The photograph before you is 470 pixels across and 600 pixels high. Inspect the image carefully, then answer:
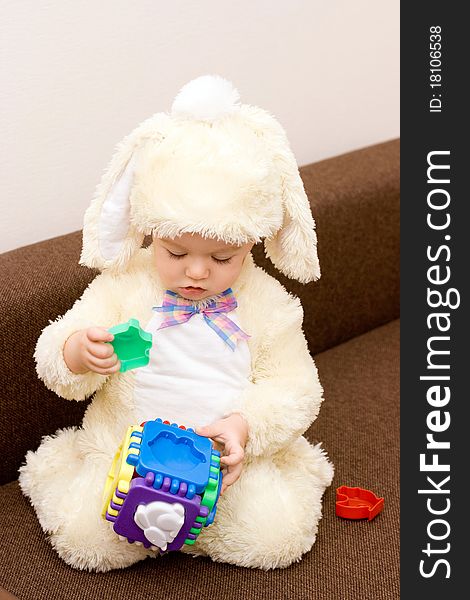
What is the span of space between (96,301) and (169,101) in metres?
0.56

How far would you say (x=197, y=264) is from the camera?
1.15 m

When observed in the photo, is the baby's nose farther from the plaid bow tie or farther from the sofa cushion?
the sofa cushion

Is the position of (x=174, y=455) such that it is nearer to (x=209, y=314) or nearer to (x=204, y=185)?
(x=209, y=314)

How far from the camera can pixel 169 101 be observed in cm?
164

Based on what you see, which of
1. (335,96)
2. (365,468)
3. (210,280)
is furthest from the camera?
(335,96)

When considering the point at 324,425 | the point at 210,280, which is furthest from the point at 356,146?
the point at 210,280

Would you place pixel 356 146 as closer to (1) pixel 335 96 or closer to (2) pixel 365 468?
(1) pixel 335 96

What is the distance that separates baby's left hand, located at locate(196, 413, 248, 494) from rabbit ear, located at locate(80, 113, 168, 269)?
0.87 ft

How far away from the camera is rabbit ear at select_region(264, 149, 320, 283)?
3.88 feet

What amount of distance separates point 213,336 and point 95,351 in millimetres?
182

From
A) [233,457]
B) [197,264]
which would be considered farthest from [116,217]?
[233,457]

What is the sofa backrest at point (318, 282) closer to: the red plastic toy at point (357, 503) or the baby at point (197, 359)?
the baby at point (197, 359)

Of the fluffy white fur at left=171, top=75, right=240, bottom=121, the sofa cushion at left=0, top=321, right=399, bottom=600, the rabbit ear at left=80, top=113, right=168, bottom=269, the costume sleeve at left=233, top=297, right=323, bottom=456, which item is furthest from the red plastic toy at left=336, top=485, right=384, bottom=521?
the fluffy white fur at left=171, top=75, right=240, bottom=121

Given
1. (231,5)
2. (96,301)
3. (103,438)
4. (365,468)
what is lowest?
(365,468)
